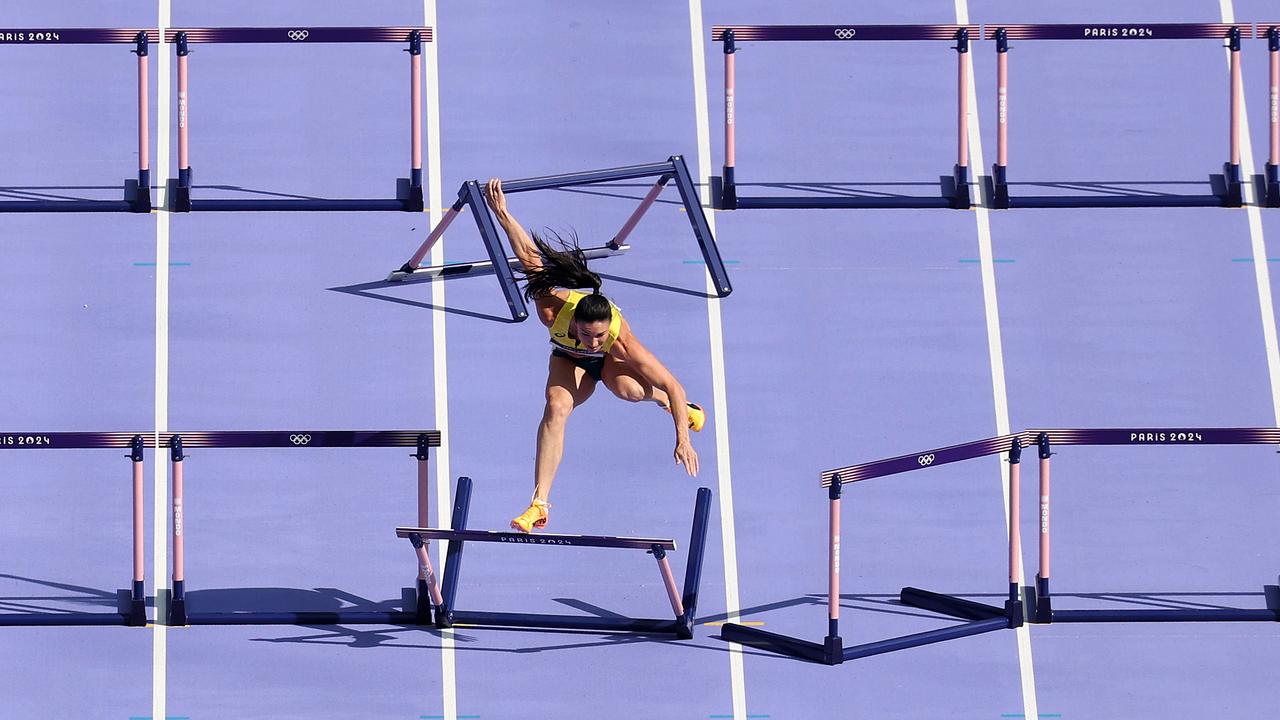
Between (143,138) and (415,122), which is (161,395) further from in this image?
(415,122)

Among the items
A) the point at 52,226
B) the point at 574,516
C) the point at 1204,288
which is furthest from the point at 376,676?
the point at 1204,288

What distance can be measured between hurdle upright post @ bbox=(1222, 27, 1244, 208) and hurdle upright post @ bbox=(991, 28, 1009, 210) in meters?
1.44

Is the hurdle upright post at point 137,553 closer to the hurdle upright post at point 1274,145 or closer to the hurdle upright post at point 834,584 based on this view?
the hurdle upright post at point 834,584

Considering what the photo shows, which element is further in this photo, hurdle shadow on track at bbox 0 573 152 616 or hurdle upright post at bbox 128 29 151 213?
hurdle upright post at bbox 128 29 151 213

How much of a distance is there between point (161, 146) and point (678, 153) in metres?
3.37

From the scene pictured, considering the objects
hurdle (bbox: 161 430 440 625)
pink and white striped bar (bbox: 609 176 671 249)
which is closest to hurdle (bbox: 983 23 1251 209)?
pink and white striped bar (bbox: 609 176 671 249)

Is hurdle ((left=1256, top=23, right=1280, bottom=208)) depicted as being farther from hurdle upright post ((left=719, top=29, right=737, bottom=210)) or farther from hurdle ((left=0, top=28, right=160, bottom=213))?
hurdle ((left=0, top=28, right=160, bottom=213))

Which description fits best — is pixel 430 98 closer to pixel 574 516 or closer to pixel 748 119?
pixel 748 119

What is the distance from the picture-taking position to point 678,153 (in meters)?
20.8

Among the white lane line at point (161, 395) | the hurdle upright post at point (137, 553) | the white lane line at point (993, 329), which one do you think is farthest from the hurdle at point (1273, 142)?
the hurdle upright post at point (137, 553)

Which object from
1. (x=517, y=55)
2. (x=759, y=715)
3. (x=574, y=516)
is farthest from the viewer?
(x=517, y=55)

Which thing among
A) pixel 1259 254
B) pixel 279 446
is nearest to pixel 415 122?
pixel 279 446

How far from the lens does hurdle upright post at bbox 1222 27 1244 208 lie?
66.9 ft

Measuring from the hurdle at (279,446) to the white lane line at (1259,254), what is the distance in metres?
5.44
